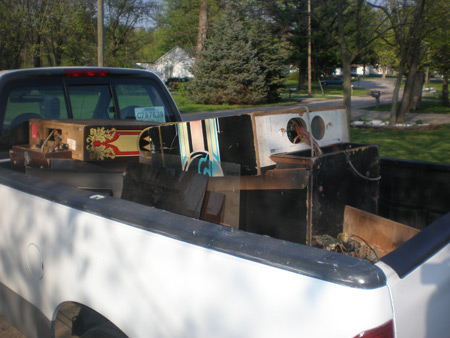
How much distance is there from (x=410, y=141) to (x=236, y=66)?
56.3 feet

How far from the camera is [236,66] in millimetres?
27359

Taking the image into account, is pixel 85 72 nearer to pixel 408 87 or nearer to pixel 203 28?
pixel 408 87

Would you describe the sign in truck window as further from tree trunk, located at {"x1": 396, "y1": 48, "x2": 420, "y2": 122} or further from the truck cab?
tree trunk, located at {"x1": 396, "y1": 48, "x2": 420, "y2": 122}

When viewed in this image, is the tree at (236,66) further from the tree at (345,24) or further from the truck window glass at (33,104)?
the truck window glass at (33,104)

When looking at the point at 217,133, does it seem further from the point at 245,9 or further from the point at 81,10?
the point at 81,10

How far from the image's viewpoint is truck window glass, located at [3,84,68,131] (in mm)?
3664

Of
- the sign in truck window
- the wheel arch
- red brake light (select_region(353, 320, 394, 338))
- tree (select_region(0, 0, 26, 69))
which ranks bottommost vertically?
the wheel arch

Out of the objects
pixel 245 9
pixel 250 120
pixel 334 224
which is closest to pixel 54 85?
pixel 250 120

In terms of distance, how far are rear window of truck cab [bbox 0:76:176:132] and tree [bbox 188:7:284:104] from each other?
2330cm

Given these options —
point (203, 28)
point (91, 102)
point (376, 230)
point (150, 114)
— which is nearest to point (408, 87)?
point (150, 114)

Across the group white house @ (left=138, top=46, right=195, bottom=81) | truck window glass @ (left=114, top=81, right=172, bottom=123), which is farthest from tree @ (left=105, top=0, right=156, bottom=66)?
truck window glass @ (left=114, top=81, right=172, bottom=123)

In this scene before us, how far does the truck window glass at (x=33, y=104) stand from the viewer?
3664 mm

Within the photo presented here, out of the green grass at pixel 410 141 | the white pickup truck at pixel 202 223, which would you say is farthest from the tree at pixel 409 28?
the white pickup truck at pixel 202 223

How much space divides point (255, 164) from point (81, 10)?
27.2m
